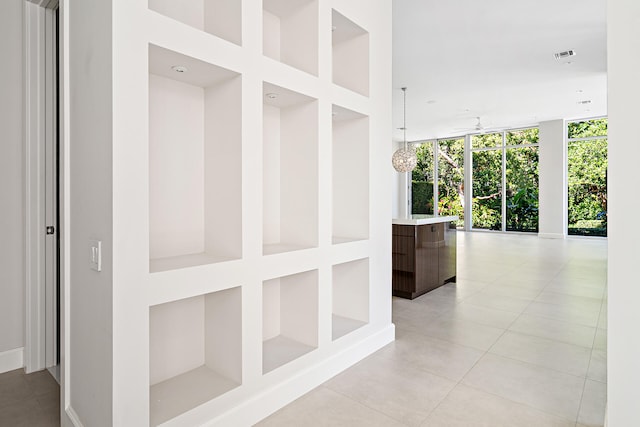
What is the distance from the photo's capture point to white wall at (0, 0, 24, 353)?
2.42m

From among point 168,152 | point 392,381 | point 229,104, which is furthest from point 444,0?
point 392,381

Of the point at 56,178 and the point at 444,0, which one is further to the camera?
the point at 444,0

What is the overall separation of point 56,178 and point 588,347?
410cm

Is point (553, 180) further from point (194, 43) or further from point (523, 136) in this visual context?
point (194, 43)

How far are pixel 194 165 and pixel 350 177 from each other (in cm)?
121

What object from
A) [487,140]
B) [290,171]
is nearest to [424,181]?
[487,140]

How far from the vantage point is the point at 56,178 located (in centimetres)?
252

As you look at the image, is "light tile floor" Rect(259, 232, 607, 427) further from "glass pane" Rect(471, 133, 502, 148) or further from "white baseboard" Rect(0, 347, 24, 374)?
"glass pane" Rect(471, 133, 502, 148)

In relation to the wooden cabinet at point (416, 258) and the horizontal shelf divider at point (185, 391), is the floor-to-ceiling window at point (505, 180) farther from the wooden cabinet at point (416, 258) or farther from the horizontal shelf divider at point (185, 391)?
the horizontal shelf divider at point (185, 391)

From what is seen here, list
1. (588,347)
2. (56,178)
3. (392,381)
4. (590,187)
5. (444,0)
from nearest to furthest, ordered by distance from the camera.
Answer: (392,381) < (56,178) < (588,347) < (444,0) < (590,187)

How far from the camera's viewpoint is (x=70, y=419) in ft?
5.64

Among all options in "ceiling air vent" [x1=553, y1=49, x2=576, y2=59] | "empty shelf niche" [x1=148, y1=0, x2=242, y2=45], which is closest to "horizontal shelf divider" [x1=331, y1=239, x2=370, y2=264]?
"empty shelf niche" [x1=148, y1=0, x2=242, y2=45]

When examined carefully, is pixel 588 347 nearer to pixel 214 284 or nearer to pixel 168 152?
pixel 214 284

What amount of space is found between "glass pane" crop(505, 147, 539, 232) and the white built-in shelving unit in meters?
9.69
